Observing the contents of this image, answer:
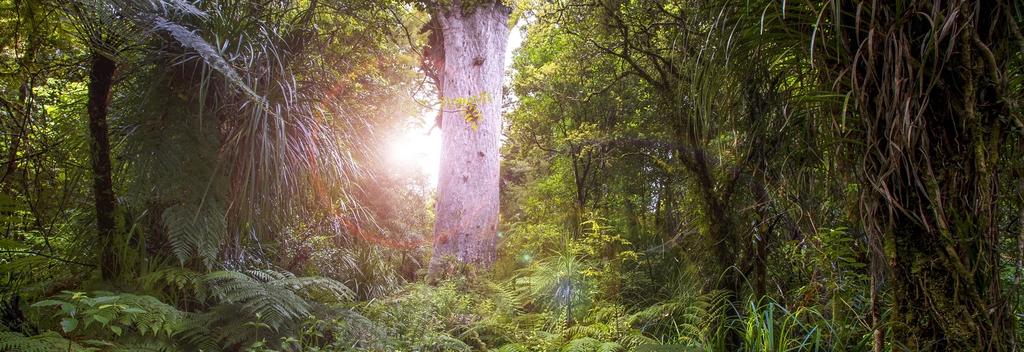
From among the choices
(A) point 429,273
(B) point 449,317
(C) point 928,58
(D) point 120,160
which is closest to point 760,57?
(C) point 928,58

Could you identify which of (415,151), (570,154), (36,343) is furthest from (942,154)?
(415,151)

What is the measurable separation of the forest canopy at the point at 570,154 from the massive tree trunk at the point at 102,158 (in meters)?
0.01

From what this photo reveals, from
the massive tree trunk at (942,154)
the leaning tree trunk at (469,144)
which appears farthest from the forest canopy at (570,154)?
the leaning tree trunk at (469,144)

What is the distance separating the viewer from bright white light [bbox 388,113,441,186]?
4.97m

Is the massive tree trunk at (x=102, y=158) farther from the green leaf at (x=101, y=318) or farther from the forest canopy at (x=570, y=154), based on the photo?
the green leaf at (x=101, y=318)

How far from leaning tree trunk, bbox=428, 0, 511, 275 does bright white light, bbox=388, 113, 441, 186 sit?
0.34 metres

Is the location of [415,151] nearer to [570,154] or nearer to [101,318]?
[570,154]

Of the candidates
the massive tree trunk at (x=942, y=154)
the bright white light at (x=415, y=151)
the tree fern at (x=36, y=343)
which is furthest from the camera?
the bright white light at (x=415, y=151)

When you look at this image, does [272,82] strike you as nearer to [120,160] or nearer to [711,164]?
[120,160]

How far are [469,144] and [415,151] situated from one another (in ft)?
2.11

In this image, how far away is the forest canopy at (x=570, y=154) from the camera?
1178 millimetres

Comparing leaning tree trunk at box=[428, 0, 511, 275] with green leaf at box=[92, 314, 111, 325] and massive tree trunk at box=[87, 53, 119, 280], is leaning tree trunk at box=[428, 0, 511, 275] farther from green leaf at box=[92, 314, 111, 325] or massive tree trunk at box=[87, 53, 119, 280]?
green leaf at box=[92, 314, 111, 325]

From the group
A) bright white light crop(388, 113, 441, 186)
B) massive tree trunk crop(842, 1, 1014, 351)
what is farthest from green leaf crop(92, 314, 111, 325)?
bright white light crop(388, 113, 441, 186)

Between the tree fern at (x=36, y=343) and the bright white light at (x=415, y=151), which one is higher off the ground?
the bright white light at (x=415, y=151)
